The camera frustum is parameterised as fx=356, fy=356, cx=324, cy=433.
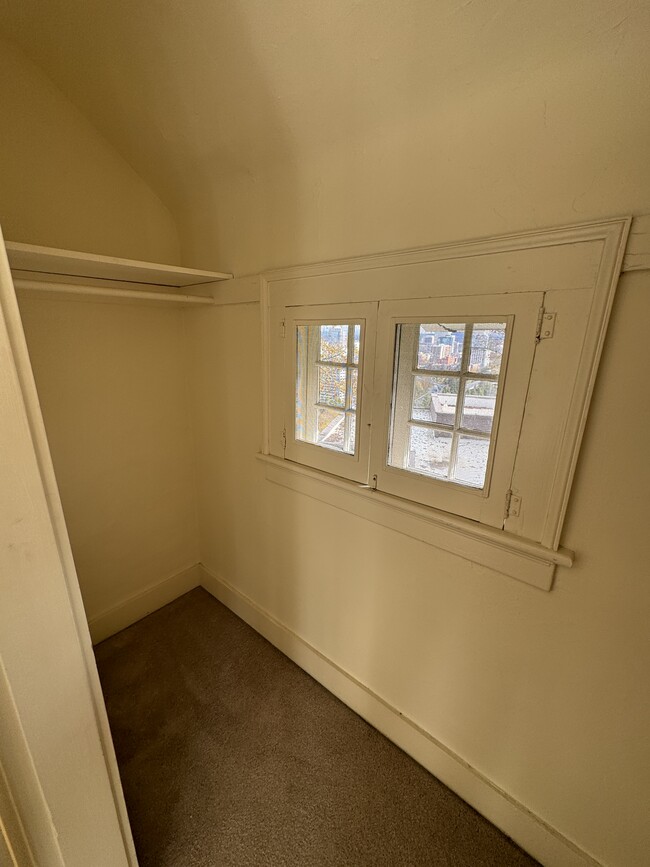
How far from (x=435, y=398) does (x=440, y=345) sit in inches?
6.7

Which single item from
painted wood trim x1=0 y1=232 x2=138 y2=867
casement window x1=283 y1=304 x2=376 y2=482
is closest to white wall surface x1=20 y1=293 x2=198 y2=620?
casement window x1=283 y1=304 x2=376 y2=482

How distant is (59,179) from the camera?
1495 mm

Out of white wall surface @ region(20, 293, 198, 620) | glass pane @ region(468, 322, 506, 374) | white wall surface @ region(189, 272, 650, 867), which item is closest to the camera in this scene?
white wall surface @ region(189, 272, 650, 867)

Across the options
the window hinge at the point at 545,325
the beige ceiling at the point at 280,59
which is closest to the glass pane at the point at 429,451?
the window hinge at the point at 545,325

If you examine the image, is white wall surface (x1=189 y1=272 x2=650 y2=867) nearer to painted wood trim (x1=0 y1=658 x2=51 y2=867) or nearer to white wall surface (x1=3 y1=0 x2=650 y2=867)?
white wall surface (x1=3 y1=0 x2=650 y2=867)

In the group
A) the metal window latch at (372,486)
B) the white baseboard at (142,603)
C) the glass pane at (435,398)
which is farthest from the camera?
the white baseboard at (142,603)

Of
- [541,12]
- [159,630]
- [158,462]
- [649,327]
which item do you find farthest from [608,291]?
[159,630]

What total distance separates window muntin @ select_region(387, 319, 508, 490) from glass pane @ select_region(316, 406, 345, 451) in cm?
24

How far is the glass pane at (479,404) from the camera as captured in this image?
1.07 m

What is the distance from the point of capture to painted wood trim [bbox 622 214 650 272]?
79 centimetres

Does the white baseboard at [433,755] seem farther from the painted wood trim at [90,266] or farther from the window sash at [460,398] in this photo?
the painted wood trim at [90,266]

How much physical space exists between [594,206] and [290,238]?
101cm

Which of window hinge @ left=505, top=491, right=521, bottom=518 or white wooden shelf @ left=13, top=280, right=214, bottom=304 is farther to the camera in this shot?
white wooden shelf @ left=13, top=280, right=214, bottom=304

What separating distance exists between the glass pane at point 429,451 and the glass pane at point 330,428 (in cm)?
31
